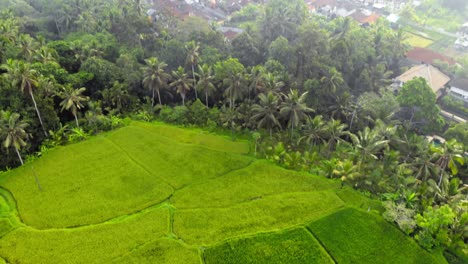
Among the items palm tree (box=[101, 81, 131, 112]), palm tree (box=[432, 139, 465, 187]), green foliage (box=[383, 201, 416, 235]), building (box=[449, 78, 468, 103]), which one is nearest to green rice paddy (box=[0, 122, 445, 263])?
green foliage (box=[383, 201, 416, 235])

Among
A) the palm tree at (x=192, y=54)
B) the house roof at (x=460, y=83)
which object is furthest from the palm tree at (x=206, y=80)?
the house roof at (x=460, y=83)

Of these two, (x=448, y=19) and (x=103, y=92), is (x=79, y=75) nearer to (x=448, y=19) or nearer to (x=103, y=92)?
(x=103, y=92)

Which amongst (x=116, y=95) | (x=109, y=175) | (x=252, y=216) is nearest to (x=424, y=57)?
(x=252, y=216)

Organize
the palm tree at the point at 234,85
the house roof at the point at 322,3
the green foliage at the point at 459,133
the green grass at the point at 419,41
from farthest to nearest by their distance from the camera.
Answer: the house roof at the point at 322,3, the green grass at the point at 419,41, the green foliage at the point at 459,133, the palm tree at the point at 234,85

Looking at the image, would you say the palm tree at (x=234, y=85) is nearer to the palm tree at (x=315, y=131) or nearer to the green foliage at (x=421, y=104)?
the palm tree at (x=315, y=131)

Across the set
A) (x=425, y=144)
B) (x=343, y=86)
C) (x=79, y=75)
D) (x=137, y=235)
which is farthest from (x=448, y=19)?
(x=137, y=235)

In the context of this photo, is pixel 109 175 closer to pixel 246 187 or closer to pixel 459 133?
pixel 246 187
